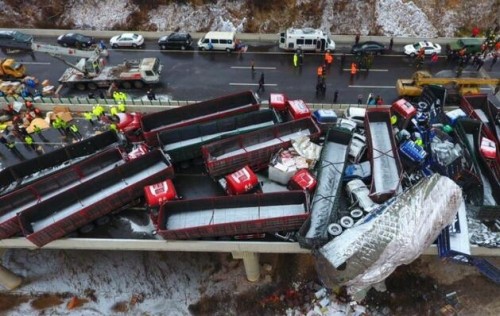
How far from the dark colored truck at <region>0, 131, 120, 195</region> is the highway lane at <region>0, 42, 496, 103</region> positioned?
9.13 m

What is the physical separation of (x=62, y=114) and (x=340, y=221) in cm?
1999

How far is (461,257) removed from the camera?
16469 millimetres

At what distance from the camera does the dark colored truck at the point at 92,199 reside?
54.6 ft

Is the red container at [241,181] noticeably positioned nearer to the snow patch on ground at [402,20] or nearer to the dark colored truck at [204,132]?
the dark colored truck at [204,132]

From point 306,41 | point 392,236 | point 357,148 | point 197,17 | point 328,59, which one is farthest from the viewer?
point 197,17

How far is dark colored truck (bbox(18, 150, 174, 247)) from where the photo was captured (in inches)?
656

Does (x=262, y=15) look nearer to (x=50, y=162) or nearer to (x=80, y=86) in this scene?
(x=80, y=86)

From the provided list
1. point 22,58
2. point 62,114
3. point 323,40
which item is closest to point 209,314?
point 62,114

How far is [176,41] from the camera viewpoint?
3409 cm

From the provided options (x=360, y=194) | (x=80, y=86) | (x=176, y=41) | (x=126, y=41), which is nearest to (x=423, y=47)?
(x=360, y=194)

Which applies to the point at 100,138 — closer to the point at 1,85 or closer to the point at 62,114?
the point at 62,114

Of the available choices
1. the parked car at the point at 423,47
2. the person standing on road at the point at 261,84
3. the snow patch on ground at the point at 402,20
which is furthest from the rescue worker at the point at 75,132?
the snow patch on ground at the point at 402,20

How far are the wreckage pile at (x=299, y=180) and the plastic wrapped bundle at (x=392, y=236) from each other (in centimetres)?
5

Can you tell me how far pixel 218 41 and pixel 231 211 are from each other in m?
20.6
